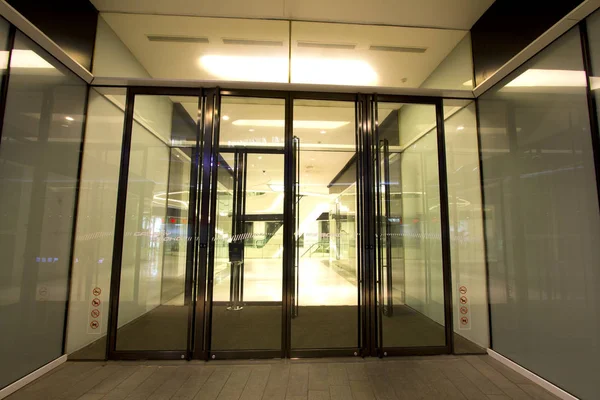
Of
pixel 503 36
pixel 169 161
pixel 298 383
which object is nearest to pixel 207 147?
pixel 169 161

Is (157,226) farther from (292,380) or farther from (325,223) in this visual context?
(292,380)

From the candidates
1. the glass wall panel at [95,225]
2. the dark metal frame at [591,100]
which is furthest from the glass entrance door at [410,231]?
the glass wall panel at [95,225]

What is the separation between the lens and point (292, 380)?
297 centimetres

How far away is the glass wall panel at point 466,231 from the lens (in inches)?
148

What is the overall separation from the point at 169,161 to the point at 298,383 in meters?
3.49

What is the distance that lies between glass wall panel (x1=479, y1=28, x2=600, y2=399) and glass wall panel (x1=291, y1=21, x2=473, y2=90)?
853 mm

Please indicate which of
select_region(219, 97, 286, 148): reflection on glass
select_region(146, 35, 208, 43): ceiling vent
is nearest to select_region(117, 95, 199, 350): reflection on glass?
select_region(219, 97, 286, 148): reflection on glass

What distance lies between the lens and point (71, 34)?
326 centimetres

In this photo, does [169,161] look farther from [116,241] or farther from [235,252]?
[235,252]

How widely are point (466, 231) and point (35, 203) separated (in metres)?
5.14

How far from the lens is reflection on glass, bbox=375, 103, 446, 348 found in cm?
393

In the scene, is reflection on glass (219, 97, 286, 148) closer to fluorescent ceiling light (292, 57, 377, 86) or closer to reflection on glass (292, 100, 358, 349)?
reflection on glass (292, 100, 358, 349)

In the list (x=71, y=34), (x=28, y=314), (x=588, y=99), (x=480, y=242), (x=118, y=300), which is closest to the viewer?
(x=588, y=99)

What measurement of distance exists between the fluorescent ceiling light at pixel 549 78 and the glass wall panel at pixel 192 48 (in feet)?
9.10
